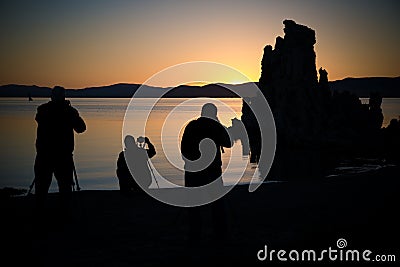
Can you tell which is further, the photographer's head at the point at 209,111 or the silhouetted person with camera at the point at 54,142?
the silhouetted person with camera at the point at 54,142

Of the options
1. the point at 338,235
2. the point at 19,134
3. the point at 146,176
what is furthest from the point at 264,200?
the point at 19,134

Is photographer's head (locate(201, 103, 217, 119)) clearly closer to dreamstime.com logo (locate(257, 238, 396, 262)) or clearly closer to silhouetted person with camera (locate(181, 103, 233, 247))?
silhouetted person with camera (locate(181, 103, 233, 247))

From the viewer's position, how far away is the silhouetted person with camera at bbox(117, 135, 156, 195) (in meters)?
13.9

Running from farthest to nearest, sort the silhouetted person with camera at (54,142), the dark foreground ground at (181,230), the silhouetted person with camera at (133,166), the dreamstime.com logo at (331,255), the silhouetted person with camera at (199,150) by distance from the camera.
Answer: the silhouetted person with camera at (133,166) < the silhouetted person with camera at (54,142) < the silhouetted person with camera at (199,150) < the dark foreground ground at (181,230) < the dreamstime.com logo at (331,255)

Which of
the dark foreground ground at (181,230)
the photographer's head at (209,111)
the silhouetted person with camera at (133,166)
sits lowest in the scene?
the dark foreground ground at (181,230)

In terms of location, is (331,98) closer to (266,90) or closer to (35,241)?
(266,90)

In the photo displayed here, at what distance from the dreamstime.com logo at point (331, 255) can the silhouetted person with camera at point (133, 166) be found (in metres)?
7.01

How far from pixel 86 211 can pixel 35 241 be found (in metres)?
2.84

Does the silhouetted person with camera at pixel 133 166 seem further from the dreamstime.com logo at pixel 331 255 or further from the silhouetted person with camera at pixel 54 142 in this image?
the dreamstime.com logo at pixel 331 255

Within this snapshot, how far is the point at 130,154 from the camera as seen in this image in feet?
46.7

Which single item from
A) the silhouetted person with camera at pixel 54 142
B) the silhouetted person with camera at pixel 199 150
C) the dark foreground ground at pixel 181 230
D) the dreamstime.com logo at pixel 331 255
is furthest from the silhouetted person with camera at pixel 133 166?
the dreamstime.com logo at pixel 331 255

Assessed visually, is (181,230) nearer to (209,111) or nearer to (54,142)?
(209,111)

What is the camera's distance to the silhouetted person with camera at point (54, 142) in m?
9.38

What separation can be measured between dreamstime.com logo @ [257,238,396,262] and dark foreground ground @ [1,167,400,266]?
13 cm
